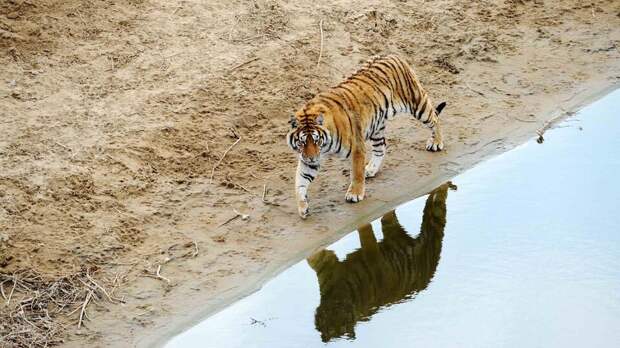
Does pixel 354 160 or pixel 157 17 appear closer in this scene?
pixel 354 160

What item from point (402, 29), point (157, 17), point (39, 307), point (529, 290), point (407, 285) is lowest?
point (39, 307)

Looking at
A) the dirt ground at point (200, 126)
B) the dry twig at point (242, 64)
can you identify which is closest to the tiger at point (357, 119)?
the dirt ground at point (200, 126)

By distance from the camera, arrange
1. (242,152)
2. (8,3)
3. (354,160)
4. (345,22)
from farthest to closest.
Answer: (345,22) < (8,3) < (242,152) < (354,160)

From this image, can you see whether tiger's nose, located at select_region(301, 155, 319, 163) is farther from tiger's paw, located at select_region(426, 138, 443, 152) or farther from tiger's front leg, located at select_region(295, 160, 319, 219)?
tiger's paw, located at select_region(426, 138, 443, 152)

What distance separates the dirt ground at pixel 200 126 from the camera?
6590mm

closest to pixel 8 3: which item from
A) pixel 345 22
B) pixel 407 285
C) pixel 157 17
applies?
pixel 157 17

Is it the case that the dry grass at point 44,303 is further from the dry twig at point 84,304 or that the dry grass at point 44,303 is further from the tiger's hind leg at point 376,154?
the tiger's hind leg at point 376,154

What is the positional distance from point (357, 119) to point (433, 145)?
1116 millimetres

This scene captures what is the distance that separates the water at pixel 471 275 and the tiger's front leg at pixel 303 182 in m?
0.41

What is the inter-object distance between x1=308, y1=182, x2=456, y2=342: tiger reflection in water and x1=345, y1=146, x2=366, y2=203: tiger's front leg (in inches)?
10.8

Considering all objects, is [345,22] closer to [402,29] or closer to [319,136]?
[402,29]

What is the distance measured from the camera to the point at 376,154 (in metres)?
8.03

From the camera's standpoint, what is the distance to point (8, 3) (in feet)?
29.7

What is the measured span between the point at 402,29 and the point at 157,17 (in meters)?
2.49
